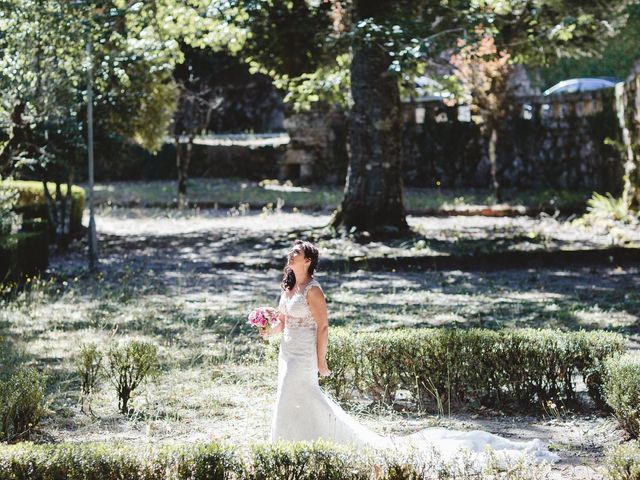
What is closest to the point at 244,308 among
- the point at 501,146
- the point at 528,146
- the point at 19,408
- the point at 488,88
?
the point at 19,408

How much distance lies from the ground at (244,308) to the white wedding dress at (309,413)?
50 centimetres

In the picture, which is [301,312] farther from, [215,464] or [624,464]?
[624,464]

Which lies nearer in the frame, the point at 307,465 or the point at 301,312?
the point at 307,465

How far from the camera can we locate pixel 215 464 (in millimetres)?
4797

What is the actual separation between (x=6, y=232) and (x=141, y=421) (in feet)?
23.9

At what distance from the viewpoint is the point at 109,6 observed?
1476 centimetres

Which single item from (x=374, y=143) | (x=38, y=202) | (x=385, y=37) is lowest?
(x=38, y=202)

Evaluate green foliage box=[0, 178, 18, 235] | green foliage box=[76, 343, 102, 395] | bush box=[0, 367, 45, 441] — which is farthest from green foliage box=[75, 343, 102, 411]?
green foliage box=[0, 178, 18, 235]

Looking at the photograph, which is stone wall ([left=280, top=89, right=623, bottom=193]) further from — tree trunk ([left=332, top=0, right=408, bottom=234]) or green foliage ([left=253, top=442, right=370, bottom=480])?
green foliage ([left=253, top=442, right=370, bottom=480])

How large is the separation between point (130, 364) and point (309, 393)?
1795 millimetres

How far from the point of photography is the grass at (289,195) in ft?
69.6

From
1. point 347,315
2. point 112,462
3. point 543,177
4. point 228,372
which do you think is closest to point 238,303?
point 347,315

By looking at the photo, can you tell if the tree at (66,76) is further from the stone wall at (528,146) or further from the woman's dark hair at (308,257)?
the stone wall at (528,146)

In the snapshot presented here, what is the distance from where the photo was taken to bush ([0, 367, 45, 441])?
607 cm
